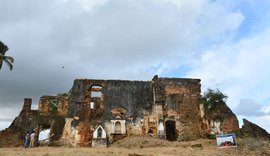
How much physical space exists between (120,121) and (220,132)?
27.1 ft

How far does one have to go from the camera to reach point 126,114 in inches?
994

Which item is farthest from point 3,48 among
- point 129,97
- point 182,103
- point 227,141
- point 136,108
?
point 227,141

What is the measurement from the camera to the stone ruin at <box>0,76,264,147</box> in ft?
79.4

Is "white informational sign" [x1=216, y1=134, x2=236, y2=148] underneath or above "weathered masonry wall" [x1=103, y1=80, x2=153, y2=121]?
underneath

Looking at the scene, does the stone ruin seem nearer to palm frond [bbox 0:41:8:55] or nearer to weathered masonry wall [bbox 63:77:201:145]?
weathered masonry wall [bbox 63:77:201:145]

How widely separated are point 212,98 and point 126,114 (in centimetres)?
762

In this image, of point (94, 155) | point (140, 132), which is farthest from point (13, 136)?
point (94, 155)

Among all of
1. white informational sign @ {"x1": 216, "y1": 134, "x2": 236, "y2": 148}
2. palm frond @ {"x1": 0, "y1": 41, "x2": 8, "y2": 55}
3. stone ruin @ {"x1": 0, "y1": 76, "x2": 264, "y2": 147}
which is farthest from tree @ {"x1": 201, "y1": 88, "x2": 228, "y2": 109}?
palm frond @ {"x1": 0, "y1": 41, "x2": 8, "y2": 55}

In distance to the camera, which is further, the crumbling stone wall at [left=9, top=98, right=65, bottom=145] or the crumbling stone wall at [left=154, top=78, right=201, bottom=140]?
the crumbling stone wall at [left=9, top=98, right=65, bottom=145]

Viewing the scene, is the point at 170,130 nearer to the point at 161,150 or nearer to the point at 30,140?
the point at 161,150

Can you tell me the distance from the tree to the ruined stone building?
0.62 m

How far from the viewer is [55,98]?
28312mm

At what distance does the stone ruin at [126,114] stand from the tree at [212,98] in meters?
0.50

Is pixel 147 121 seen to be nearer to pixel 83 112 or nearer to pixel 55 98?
pixel 83 112
